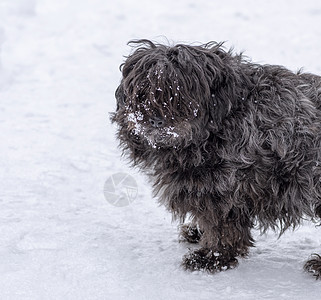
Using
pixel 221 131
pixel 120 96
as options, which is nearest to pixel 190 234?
pixel 221 131

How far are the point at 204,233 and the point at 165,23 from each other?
231 inches

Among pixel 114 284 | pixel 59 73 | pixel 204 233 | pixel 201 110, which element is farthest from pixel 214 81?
pixel 59 73

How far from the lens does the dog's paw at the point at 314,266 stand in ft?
17.0

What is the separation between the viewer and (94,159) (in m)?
7.05

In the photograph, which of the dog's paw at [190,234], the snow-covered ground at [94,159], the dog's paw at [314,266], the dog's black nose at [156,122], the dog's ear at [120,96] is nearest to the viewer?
the dog's black nose at [156,122]

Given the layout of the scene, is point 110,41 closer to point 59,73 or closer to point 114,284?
point 59,73

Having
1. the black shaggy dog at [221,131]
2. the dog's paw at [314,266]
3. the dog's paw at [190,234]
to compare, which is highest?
the black shaggy dog at [221,131]

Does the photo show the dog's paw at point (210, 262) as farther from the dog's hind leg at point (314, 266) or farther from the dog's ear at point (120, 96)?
the dog's ear at point (120, 96)

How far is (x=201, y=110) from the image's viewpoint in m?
4.61

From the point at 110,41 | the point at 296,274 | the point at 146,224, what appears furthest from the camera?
the point at 110,41

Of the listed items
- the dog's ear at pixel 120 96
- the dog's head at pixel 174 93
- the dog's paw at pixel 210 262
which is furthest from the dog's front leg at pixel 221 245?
the dog's ear at pixel 120 96

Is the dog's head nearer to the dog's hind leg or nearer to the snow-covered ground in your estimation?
the snow-covered ground

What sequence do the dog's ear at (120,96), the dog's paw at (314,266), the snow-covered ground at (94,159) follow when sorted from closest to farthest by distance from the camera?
the dog's ear at (120,96)
the snow-covered ground at (94,159)
the dog's paw at (314,266)

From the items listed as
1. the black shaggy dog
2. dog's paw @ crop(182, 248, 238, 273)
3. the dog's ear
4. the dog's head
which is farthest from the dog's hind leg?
the dog's ear
